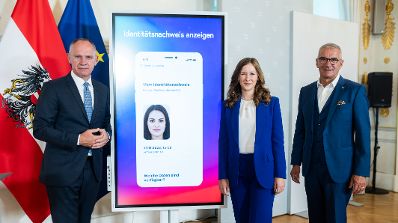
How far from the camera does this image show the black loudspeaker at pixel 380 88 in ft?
16.6

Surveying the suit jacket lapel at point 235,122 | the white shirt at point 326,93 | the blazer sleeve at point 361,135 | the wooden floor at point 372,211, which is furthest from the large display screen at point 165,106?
the wooden floor at point 372,211

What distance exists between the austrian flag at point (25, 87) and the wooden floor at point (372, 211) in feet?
8.21

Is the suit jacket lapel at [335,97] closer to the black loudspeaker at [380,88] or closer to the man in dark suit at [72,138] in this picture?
the man in dark suit at [72,138]

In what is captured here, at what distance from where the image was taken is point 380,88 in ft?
16.7

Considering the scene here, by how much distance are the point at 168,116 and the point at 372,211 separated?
Result: 3.09m

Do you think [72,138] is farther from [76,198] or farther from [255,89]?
[255,89]

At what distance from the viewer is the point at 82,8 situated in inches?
115

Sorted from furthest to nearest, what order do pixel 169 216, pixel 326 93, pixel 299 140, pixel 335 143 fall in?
pixel 169 216 → pixel 299 140 → pixel 326 93 → pixel 335 143

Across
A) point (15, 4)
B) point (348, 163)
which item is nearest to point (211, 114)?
point (348, 163)

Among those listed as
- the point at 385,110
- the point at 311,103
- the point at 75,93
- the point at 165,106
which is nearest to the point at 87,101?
the point at 75,93

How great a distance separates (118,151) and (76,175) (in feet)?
1.66

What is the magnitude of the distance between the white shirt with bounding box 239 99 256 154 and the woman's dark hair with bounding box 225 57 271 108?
2.3 inches

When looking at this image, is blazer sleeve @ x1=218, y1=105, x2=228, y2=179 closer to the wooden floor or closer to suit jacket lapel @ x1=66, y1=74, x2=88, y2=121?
suit jacket lapel @ x1=66, y1=74, x2=88, y2=121

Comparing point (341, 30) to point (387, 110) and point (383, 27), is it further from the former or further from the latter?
point (387, 110)
